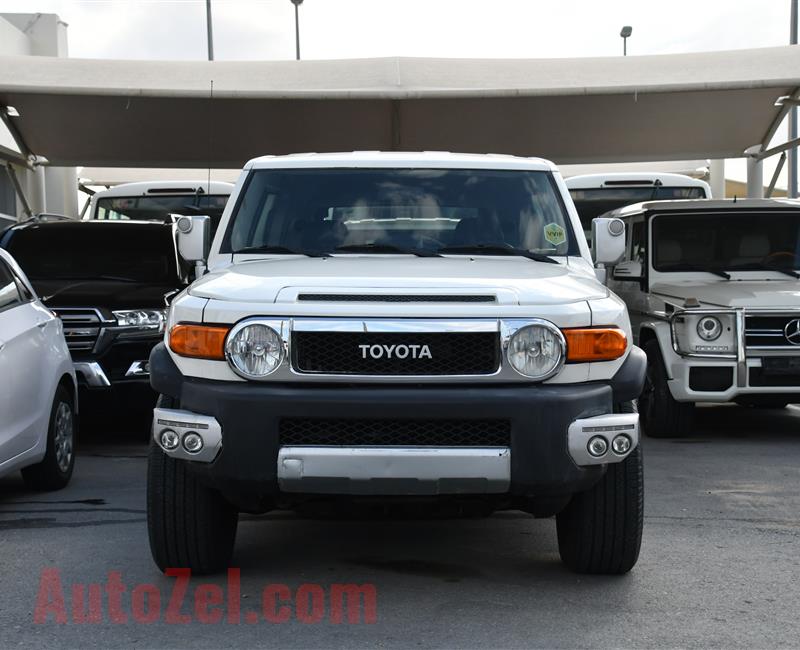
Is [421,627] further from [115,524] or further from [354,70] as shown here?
[354,70]

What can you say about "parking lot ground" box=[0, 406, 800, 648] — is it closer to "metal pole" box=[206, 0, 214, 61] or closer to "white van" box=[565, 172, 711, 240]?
"white van" box=[565, 172, 711, 240]

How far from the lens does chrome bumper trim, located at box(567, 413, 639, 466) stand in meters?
4.59

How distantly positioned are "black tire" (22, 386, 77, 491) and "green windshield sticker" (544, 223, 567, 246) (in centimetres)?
325

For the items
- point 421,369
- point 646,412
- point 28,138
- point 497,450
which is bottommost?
point 646,412

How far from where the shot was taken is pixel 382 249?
5.84 metres

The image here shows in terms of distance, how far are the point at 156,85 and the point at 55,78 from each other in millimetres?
1165

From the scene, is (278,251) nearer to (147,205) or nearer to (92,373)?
(92,373)

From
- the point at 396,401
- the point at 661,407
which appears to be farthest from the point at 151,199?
the point at 396,401

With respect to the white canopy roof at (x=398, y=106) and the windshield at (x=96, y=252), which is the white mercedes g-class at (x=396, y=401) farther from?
the white canopy roof at (x=398, y=106)

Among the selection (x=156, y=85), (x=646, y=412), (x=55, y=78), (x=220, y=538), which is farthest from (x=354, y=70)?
(x=220, y=538)

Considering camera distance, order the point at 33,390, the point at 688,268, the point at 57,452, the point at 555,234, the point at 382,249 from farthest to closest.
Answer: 1. the point at 688,268
2. the point at 57,452
3. the point at 33,390
4. the point at 555,234
5. the point at 382,249

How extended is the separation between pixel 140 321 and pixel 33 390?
2.31 metres

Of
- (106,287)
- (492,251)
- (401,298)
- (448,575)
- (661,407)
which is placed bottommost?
(661,407)

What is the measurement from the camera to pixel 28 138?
54.4 feet
